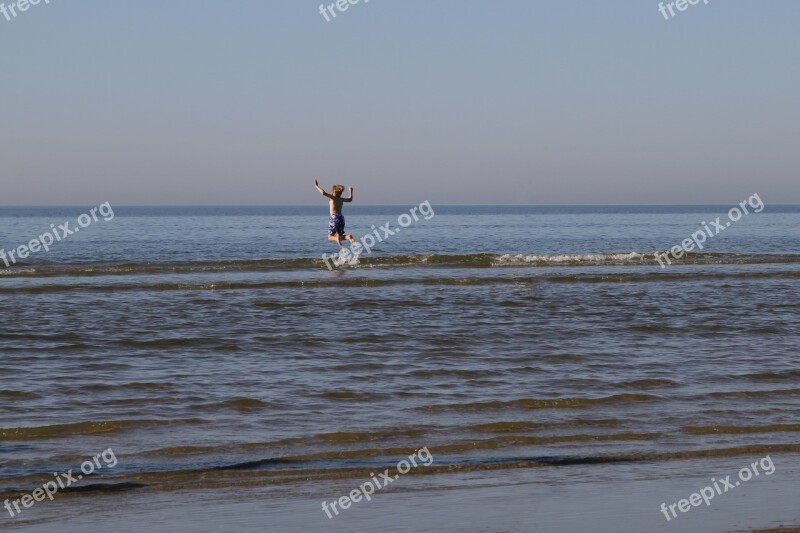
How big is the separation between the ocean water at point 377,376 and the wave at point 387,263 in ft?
8.16

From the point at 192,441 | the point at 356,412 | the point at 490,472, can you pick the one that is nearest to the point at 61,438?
the point at 192,441

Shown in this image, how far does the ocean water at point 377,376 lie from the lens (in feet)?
27.5

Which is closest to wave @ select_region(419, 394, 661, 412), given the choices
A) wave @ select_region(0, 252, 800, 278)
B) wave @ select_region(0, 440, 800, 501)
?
wave @ select_region(0, 440, 800, 501)

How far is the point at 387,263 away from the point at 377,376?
1663 cm

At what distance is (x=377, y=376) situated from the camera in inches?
458

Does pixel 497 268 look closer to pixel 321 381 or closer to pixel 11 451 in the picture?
pixel 321 381

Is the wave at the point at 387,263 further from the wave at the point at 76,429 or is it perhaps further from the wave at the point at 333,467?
the wave at the point at 333,467

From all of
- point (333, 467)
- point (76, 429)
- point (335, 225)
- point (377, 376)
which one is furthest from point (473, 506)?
point (335, 225)

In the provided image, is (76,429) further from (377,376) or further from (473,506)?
(473,506)

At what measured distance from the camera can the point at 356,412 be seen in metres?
9.83

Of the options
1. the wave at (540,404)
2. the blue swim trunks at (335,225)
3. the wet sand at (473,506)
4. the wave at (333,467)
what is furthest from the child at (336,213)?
the wet sand at (473,506)

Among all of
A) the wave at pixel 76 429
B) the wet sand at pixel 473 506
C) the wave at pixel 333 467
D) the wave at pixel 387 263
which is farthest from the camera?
the wave at pixel 387 263

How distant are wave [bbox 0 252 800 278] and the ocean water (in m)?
2.49

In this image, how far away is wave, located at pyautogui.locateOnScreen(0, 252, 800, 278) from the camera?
25.6 meters
